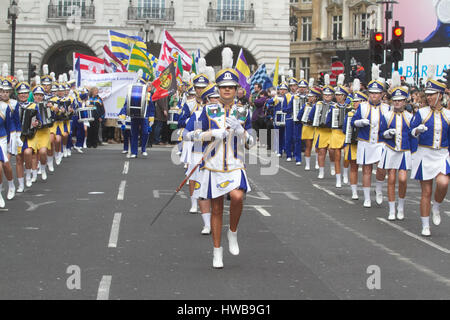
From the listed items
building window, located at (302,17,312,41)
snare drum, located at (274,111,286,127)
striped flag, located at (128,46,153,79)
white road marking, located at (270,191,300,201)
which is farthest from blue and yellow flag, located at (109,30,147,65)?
building window, located at (302,17,312,41)

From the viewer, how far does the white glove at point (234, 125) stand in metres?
10.0

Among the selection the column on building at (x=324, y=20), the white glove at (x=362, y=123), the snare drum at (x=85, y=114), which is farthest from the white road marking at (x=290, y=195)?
the column on building at (x=324, y=20)

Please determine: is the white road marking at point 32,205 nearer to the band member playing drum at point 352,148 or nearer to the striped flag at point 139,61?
the band member playing drum at point 352,148

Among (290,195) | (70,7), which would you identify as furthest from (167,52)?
(70,7)

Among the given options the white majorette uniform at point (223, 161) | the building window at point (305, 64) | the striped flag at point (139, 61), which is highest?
the building window at point (305, 64)

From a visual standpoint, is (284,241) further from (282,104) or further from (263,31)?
(263,31)

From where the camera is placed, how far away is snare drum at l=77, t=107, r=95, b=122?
31.2 metres

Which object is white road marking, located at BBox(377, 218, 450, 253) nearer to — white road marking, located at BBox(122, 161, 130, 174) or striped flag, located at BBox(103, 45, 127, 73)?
white road marking, located at BBox(122, 161, 130, 174)

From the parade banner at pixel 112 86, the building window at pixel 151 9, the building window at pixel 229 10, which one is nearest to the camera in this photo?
the parade banner at pixel 112 86

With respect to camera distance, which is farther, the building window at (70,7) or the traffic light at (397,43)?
the building window at (70,7)

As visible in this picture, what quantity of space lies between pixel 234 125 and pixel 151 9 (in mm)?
49697

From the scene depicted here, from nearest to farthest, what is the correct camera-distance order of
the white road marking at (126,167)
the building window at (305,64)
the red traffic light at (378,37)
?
the white road marking at (126,167), the red traffic light at (378,37), the building window at (305,64)

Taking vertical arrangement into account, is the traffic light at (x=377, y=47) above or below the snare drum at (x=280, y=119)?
above

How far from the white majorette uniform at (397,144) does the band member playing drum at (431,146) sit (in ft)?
5.42
